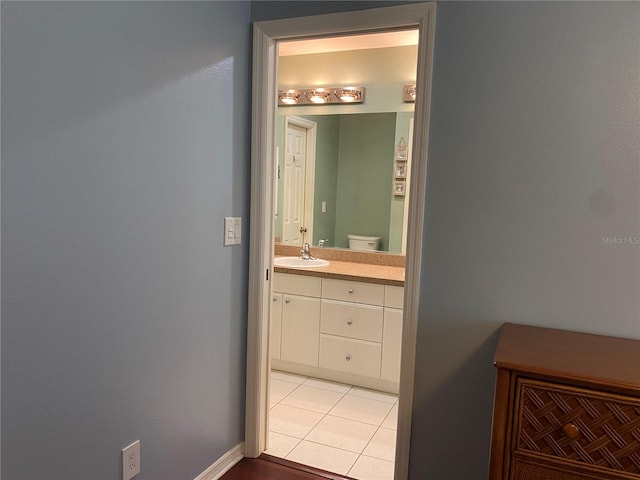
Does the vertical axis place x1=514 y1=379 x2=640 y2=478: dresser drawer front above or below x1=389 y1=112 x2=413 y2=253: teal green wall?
below

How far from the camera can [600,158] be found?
63.1 inches

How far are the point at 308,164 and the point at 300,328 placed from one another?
125 centimetres

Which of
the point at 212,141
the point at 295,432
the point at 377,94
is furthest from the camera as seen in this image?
Answer: the point at 377,94

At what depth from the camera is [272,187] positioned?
215 centimetres

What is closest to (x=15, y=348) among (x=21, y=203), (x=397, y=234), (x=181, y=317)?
(x=21, y=203)

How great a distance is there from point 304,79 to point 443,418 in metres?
2.57

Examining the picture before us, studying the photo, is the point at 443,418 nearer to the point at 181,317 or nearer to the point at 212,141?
the point at 181,317

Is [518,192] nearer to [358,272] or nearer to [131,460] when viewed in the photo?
[358,272]

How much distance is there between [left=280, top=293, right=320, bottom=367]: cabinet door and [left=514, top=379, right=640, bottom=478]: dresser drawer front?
1919 mm

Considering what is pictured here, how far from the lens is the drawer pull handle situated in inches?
50.0

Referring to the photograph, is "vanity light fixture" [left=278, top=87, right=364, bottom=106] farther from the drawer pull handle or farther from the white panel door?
the drawer pull handle

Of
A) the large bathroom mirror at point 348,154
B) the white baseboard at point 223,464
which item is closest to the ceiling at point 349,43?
the large bathroom mirror at point 348,154

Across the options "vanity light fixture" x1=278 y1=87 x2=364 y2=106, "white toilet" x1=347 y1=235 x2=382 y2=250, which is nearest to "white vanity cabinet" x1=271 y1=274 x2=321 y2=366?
"white toilet" x1=347 y1=235 x2=382 y2=250

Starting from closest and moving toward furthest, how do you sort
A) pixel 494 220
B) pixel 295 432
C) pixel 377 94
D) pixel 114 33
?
pixel 114 33 → pixel 494 220 → pixel 295 432 → pixel 377 94
